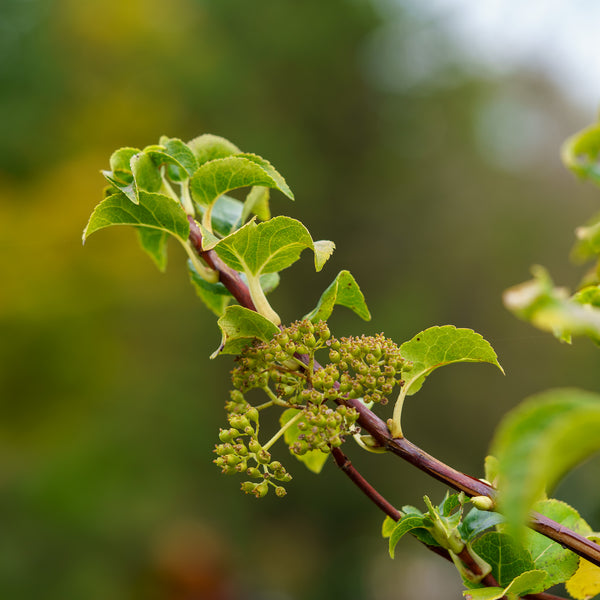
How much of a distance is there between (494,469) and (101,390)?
4.85 meters

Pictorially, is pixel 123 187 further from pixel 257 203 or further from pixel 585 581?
pixel 585 581

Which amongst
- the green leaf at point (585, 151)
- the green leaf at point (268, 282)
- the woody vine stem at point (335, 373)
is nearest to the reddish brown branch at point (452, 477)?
the woody vine stem at point (335, 373)

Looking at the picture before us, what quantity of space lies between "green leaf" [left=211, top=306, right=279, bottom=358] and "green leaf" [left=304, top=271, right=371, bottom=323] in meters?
0.03

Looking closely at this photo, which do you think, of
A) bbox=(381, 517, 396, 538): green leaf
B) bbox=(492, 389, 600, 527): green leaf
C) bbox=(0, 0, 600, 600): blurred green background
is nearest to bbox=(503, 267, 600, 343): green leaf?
bbox=(492, 389, 600, 527): green leaf

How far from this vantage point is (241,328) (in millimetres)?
363

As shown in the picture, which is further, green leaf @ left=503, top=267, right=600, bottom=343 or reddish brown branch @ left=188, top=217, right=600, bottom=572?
reddish brown branch @ left=188, top=217, right=600, bottom=572

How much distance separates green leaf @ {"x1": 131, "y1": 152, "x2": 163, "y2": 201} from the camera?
387 mm

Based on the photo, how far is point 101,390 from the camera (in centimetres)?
486

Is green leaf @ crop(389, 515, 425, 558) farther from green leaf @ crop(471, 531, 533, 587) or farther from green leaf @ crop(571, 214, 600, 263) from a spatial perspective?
green leaf @ crop(571, 214, 600, 263)

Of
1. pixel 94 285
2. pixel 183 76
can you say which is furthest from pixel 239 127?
pixel 94 285

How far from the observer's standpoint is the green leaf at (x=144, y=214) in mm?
380

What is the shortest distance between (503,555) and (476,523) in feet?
0.08

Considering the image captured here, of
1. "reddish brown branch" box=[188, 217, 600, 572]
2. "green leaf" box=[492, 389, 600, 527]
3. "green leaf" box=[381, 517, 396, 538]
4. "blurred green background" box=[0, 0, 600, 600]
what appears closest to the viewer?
"green leaf" box=[492, 389, 600, 527]

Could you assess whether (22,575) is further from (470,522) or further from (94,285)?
(470,522)
